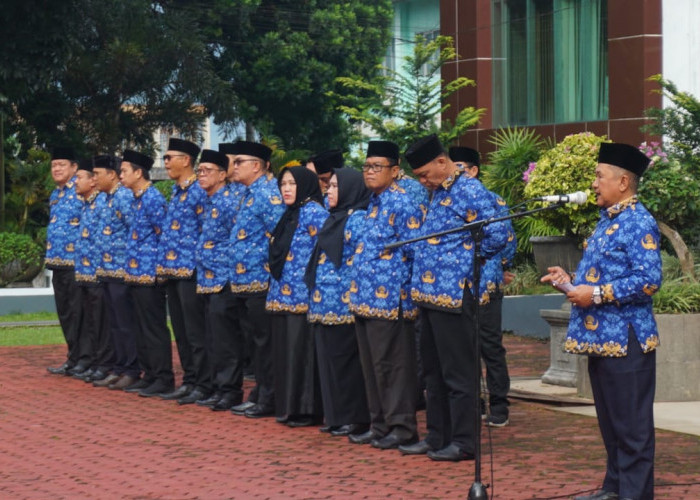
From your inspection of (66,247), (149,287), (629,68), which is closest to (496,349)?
(149,287)

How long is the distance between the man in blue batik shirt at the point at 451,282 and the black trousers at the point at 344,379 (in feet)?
3.73

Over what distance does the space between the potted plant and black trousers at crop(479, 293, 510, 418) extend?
248 cm

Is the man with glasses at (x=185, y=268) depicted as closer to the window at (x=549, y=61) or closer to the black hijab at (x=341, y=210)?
the black hijab at (x=341, y=210)

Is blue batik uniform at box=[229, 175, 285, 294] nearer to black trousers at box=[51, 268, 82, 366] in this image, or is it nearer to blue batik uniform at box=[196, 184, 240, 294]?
blue batik uniform at box=[196, 184, 240, 294]

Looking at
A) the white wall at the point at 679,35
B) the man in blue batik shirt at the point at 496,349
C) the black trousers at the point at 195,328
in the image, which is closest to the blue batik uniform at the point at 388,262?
the man in blue batik shirt at the point at 496,349

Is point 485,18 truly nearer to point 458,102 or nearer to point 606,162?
point 458,102

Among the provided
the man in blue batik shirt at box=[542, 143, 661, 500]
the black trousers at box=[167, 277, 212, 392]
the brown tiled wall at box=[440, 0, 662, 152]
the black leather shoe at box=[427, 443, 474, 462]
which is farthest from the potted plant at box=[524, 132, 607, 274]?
the brown tiled wall at box=[440, 0, 662, 152]

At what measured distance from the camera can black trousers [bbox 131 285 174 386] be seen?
12883 mm

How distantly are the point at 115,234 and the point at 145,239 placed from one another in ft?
1.97

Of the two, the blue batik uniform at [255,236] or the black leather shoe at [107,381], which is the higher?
the blue batik uniform at [255,236]

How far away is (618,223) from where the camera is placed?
7.58 m

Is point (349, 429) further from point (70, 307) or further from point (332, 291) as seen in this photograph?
point (70, 307)

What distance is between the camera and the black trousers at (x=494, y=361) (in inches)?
417

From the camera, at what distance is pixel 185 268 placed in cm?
1224
